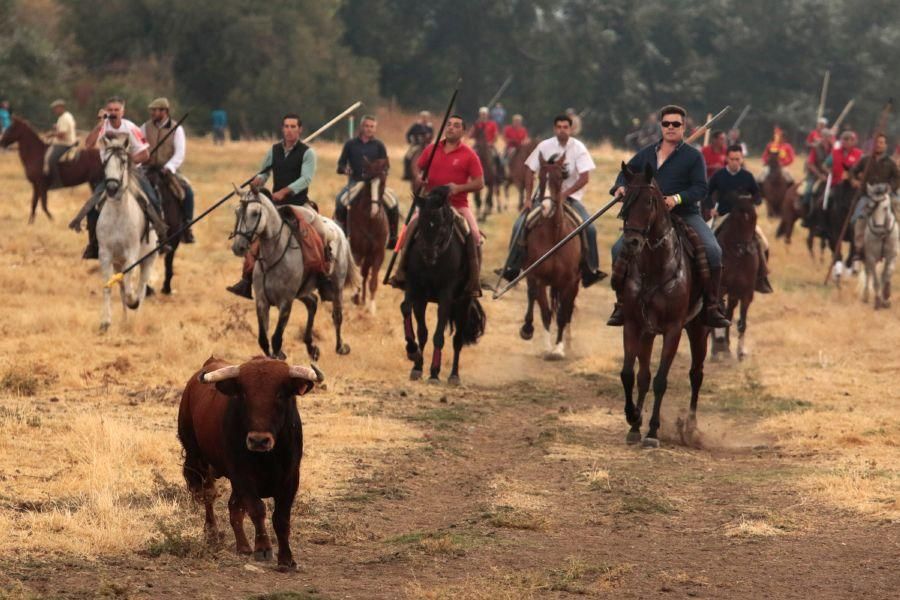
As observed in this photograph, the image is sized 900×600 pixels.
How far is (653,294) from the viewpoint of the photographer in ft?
44.8

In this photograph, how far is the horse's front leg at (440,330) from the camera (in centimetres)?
1680

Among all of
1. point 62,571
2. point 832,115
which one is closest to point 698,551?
point 62,571

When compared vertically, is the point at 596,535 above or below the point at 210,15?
below

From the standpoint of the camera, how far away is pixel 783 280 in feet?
97.4

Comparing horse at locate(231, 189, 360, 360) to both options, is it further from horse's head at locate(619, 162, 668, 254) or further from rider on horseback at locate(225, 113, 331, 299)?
horse's head at locate(619, 162, 668, 254)

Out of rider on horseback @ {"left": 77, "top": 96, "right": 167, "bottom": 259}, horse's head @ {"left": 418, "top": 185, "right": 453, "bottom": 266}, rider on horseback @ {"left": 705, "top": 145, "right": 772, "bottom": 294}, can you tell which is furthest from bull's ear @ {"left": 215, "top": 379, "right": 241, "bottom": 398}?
rider on horseback @ {"left": 705, "top": 145, "right": 772, "bottom": 294}

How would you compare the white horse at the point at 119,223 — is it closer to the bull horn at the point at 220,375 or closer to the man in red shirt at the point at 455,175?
the man in red shirt at the point at 455,175

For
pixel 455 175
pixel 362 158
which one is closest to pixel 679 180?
pixel 455 175

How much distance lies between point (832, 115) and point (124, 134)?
200ft

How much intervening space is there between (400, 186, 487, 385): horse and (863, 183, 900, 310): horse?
10.1 metres

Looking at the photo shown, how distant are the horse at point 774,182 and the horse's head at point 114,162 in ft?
67.0

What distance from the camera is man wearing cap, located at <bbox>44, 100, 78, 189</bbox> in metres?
30.7

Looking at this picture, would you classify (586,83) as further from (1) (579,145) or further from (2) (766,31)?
(1) (579,145)

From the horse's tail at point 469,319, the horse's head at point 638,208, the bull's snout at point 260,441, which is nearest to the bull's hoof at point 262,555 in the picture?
the bull's snout at point 260,441
